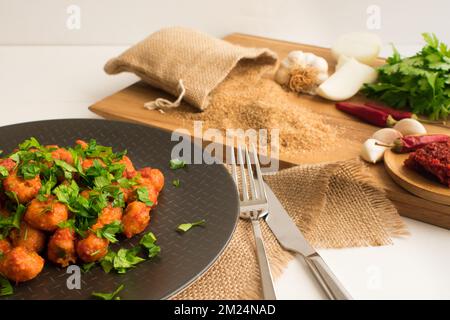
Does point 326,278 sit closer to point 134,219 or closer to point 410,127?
point 134,219

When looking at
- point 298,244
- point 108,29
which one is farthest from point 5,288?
point 108,29

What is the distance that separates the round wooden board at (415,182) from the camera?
4.75 ft

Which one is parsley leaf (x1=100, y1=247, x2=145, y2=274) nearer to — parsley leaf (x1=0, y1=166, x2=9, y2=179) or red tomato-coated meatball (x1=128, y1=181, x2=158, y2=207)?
red tomato-coated meatball (x1=128, y1=181, x2=158, y2=207)

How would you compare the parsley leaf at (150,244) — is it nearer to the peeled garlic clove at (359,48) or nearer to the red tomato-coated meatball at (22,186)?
the red tomato-coated meatball at (22,186)

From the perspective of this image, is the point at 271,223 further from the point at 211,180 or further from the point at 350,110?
the point at 350,110

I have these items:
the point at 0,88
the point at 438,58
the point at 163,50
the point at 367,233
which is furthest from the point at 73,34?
the point at 367,233

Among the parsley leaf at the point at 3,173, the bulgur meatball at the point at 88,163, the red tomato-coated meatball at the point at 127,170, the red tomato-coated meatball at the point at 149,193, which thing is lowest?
the red tomato-coated meatball at the point at 149,193

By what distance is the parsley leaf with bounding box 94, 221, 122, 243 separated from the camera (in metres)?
1.13

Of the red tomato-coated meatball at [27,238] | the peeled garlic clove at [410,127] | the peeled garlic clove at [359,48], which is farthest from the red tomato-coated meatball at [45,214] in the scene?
the peeled garlic clove at [359,48]

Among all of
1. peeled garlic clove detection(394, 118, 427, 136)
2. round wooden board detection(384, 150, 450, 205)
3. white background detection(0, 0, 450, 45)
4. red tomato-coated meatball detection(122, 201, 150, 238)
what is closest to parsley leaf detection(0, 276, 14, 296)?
red tomato-coated meatball detection(122, 201, 150, 238)

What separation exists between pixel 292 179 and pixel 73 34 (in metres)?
1.59

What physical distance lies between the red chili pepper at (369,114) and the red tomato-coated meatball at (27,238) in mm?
1135

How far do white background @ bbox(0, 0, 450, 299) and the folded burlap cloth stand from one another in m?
0.87

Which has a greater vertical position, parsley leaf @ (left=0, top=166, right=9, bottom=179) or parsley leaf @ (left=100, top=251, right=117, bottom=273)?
parsley leaf @ (left=0, top=166, right=9, bottom=179)
